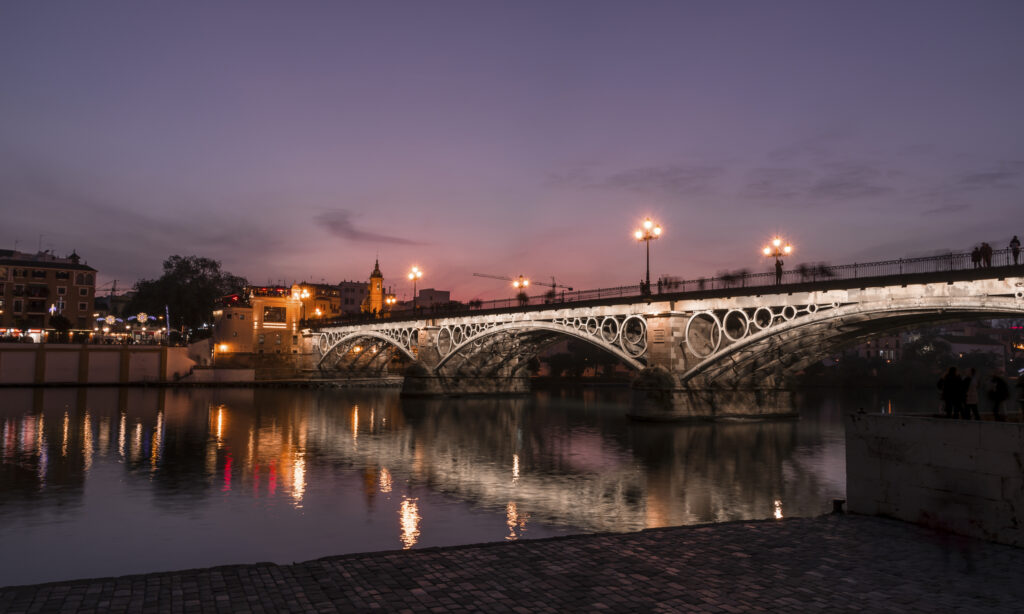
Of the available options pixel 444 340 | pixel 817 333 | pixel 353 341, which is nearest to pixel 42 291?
pixel 353 341

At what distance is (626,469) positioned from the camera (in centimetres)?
2281

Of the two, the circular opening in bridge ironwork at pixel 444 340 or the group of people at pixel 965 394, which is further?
the circular opening in bridge ironwork at pixel 444 340

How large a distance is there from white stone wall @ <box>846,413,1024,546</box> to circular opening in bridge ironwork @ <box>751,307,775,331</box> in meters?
23.5

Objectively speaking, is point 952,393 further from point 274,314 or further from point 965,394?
point 274,314

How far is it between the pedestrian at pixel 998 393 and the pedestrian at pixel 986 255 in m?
18.4

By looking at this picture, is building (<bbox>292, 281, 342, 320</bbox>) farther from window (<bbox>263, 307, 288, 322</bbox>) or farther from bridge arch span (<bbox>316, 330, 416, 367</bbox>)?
bridge arch span (<bbox>316, 330, 416, 367</bbox>)

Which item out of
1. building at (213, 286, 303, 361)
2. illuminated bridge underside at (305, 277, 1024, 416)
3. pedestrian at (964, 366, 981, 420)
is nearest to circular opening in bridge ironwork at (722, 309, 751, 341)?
illuminated bridge underside at (305, 277, 1024, 416)

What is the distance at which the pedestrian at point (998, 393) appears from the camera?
12925 mm

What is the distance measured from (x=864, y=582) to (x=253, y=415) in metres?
41.4

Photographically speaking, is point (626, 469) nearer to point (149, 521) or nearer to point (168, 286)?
point (149, 521)

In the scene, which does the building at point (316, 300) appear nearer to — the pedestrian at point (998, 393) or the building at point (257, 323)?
the building at point (257, 323)

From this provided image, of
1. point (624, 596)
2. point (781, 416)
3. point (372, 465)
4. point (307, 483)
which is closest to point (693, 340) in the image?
point (781, 416)

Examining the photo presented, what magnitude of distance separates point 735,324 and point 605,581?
35.1 metres

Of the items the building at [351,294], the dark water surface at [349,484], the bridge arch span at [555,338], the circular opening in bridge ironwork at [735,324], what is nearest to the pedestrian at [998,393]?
the dark water surface at [349,484]
